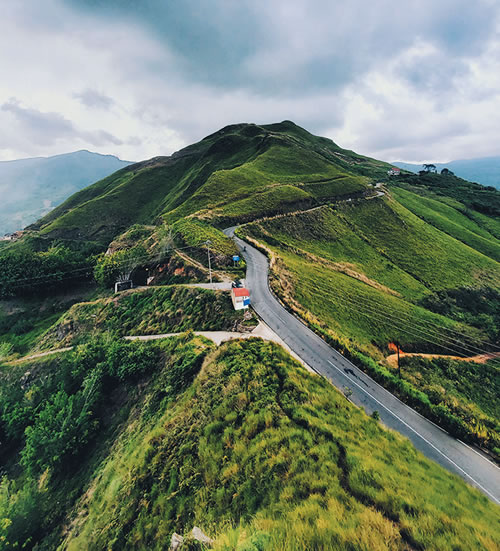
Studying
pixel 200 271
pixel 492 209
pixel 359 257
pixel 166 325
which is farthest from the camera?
pixel 492 209

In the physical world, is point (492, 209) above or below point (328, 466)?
above

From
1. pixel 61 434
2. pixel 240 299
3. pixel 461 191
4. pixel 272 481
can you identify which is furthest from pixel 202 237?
pixel 461 191

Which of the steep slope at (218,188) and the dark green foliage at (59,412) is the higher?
the steep slope at (218,188)

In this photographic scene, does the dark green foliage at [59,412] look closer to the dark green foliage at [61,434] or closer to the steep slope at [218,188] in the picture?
the dark green foliage at [61,434]

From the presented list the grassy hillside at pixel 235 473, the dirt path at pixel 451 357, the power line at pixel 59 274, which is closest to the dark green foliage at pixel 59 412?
the grassy hillside at pixel 235 473

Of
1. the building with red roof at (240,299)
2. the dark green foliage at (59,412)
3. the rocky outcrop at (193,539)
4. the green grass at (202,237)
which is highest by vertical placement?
the green grass at (202,237)

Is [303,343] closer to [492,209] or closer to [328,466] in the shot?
[328,466]

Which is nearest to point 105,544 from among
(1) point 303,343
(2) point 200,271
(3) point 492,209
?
(1) point 303,343

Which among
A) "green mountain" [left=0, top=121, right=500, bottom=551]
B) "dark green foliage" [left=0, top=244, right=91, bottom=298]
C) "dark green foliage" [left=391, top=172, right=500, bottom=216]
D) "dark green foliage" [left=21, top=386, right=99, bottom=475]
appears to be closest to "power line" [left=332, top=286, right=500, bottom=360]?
"green mountain" [left=0, top=121, right=500, bottom=551]
